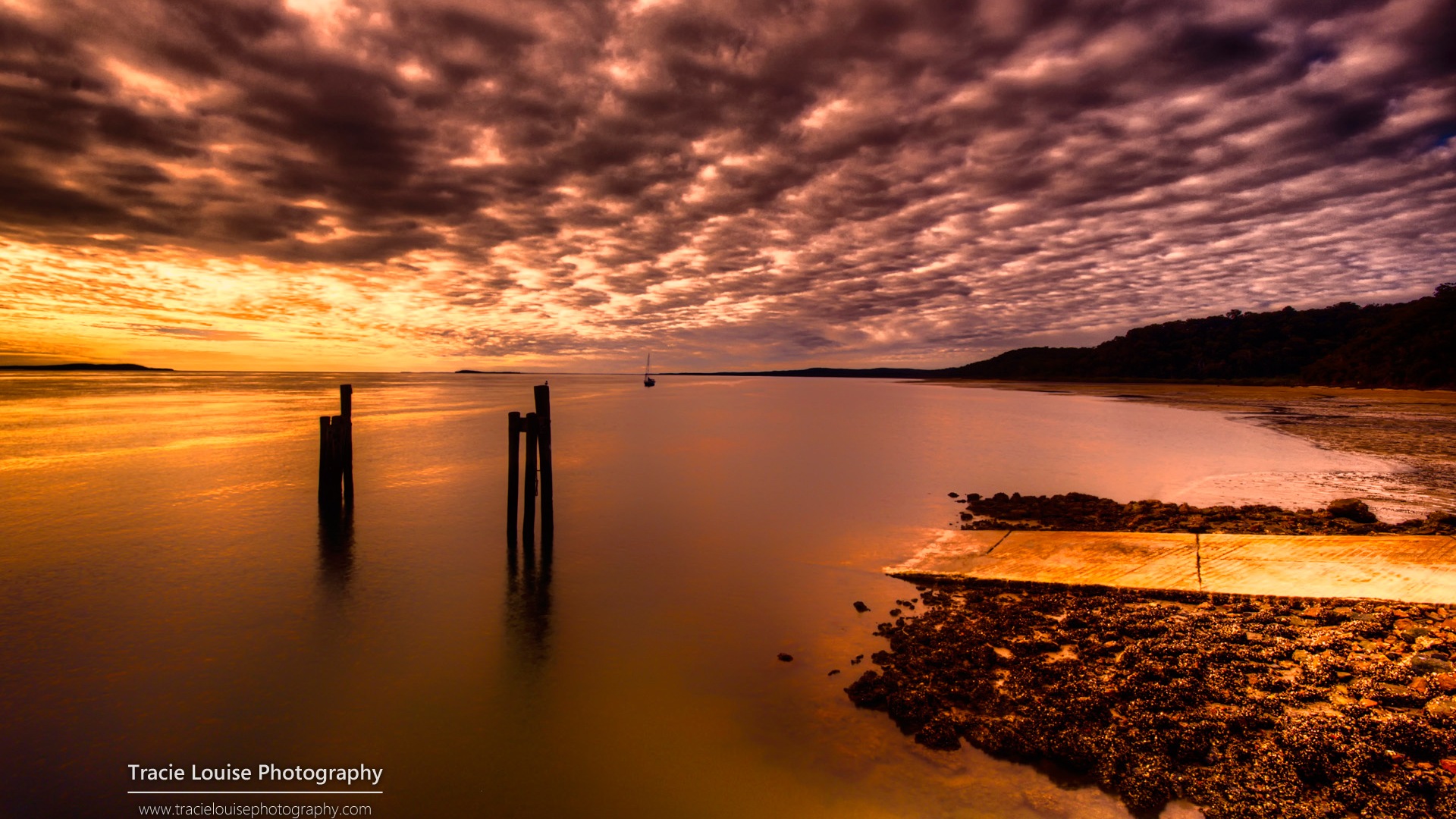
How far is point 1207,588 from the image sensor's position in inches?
356

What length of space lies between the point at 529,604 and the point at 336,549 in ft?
21.1

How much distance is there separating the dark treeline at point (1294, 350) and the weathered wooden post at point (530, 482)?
298 feet

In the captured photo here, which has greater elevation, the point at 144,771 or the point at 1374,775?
the point at 1374,775

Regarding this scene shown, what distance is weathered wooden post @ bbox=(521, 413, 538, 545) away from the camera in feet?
46.6

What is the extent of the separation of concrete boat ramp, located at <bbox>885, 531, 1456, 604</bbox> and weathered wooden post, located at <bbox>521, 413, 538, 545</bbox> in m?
8.12

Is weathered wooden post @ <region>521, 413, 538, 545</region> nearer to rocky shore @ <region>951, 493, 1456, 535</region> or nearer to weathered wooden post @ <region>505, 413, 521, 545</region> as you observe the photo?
weathered wooden post @ <region>505, 413, 521, 545</region>

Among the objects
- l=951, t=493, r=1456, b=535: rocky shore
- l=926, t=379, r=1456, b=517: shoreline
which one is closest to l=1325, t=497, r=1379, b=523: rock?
l=951, t=493, r=1456, b=535: rocky shore

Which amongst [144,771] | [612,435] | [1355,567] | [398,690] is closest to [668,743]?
[398,690]

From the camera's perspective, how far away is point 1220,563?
9.91 metres

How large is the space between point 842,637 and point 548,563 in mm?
7017

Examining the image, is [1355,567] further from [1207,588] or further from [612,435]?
[612,435]

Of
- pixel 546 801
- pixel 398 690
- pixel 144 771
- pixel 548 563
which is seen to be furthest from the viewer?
pixel 548 563

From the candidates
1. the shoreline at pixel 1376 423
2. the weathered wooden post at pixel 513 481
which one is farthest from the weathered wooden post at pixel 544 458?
the shoreline at pixel 1376 423

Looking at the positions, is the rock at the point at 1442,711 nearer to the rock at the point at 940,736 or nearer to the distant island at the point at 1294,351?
the rock at the point at 940,736
